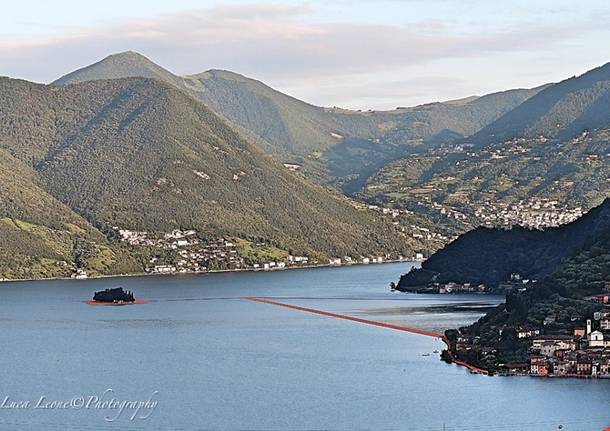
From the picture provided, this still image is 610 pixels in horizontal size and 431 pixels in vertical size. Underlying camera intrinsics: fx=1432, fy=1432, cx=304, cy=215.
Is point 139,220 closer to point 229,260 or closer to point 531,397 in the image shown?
point 229,260

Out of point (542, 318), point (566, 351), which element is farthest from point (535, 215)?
point (566, 351)

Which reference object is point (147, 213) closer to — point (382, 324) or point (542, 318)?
point (382, 324)

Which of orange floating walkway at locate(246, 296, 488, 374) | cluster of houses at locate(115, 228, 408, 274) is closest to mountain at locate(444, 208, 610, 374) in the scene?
orange floating walkway at locate(246, 296, 488, 374)

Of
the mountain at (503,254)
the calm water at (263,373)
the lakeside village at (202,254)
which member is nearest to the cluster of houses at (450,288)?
the mountain at (503,254)

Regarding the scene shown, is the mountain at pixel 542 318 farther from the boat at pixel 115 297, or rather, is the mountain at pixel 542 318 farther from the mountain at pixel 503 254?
the boat at pixel 115 297

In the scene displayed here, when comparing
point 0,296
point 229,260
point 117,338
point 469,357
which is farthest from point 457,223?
point 469,357
